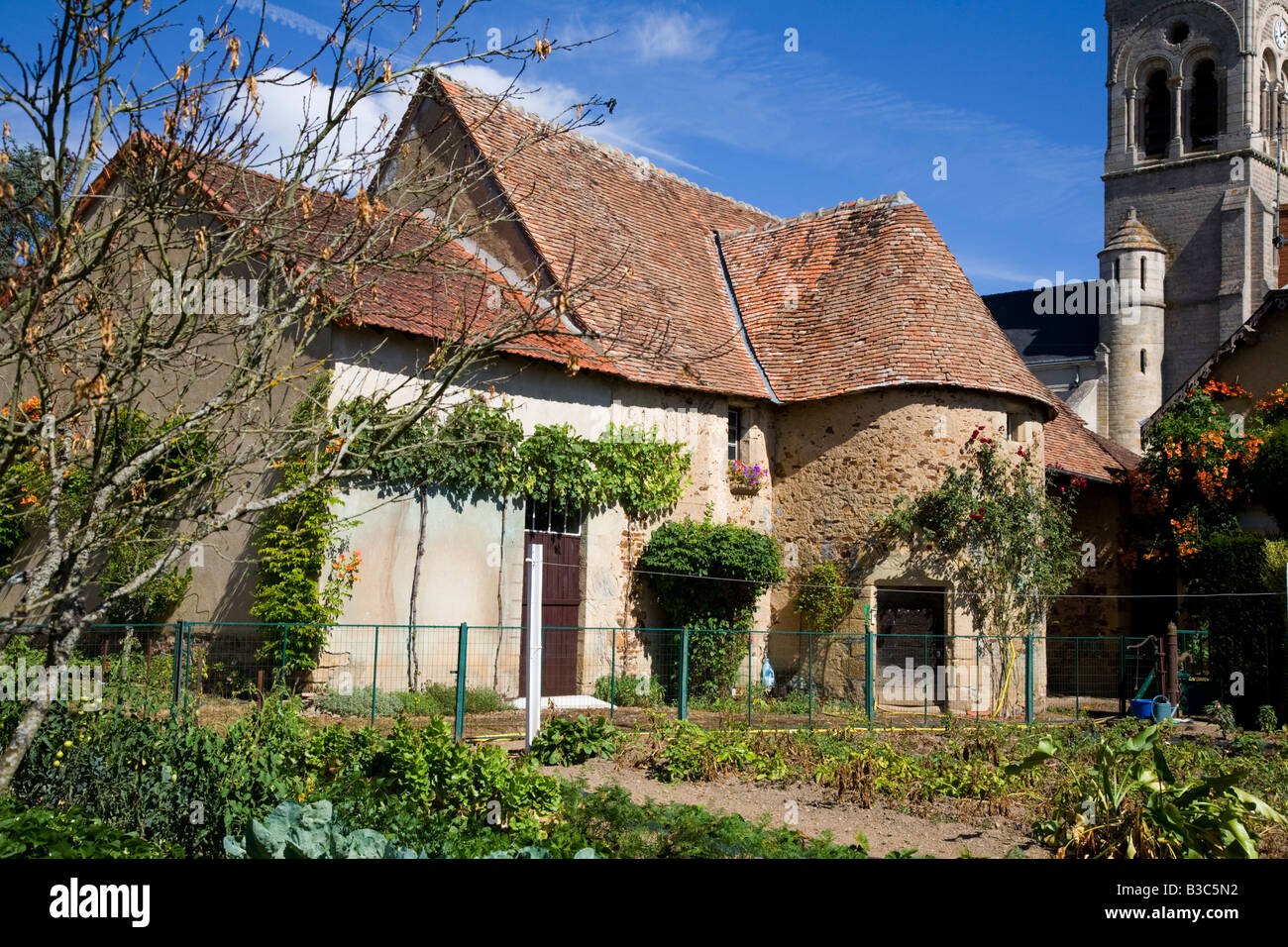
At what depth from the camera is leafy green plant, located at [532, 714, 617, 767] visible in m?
10.1

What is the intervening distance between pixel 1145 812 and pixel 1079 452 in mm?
17032

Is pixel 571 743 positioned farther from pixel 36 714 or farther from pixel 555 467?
pixel 555 467

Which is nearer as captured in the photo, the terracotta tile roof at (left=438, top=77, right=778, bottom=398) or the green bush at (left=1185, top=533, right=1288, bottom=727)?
the green bush at (left=1185, top=533, right=1288, bottom=727)

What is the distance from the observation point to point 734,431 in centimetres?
1827

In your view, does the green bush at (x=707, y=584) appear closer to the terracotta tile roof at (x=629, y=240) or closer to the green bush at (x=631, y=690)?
the green bush at (x=631, y=690)

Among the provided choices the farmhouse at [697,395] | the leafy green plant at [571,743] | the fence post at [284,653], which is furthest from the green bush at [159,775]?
the farmhouse at [697,395]

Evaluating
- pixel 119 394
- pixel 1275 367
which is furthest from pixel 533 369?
pixel 1275 367

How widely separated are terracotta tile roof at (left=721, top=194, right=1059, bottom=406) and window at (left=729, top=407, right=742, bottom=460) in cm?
76

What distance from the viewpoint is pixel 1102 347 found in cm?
3975

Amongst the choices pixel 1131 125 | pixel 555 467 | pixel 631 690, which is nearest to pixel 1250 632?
pixel 631 690

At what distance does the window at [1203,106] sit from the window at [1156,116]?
3.47ft

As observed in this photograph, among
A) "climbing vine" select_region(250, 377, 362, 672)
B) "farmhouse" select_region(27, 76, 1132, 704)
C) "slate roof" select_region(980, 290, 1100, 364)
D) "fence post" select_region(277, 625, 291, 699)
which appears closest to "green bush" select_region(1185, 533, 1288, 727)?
"farmhouse" select_region(27, 76, 1132, 704)

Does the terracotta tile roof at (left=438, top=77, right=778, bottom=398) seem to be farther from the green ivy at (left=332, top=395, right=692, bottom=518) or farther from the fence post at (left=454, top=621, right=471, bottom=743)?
the fence post at (left=454, top=621, right=471, bottom=743)

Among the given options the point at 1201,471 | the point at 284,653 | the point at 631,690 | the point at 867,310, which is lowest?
the point at 631,690
